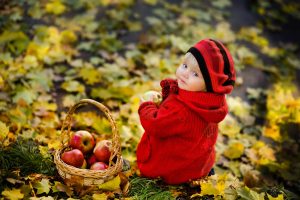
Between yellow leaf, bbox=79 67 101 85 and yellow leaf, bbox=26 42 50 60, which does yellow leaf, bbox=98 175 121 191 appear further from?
yellow leaf, bbox=26 42 50 60

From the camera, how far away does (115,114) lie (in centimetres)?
416

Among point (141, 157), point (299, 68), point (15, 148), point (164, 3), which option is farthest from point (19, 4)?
point (299, 68)

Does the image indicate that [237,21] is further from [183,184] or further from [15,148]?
[15,148]

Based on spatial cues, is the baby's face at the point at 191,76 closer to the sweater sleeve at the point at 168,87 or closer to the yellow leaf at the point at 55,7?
the sweater sleeve at the point at 168,87

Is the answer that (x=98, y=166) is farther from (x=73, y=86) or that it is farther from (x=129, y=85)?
(x=129, y=85)

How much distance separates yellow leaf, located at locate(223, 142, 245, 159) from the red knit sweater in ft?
2.47

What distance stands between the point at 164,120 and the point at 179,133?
7.4 inches

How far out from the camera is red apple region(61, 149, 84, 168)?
292 centimetres

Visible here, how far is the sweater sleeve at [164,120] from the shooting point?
2.88 meters

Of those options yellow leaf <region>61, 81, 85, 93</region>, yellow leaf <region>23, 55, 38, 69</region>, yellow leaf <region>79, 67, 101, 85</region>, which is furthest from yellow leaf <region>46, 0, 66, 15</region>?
yellow leaf <region>61, 81, 85, 93</region>

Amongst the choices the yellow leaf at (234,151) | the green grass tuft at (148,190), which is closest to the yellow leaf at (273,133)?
the yellow leaf at (234,151)

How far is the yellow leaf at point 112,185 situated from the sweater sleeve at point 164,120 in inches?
17.1

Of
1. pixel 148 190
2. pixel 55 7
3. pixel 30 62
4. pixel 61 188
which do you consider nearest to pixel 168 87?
pixel 148 190

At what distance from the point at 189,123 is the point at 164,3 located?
14.1ft
